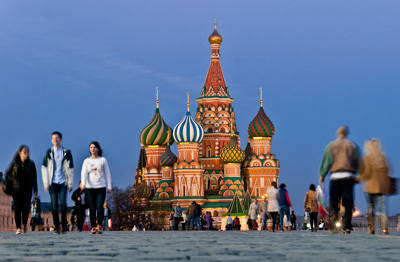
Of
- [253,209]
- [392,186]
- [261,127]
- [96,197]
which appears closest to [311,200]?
[392,186]

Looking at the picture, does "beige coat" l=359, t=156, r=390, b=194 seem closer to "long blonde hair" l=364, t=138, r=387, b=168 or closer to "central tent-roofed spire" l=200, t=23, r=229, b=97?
"long blonde hair" l=364, t=138, r=387, b=168

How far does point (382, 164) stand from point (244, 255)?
23.5 ft

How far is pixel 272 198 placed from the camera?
20094mm

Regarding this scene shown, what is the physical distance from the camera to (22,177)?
47.8ft

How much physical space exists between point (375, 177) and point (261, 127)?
87.7 metres

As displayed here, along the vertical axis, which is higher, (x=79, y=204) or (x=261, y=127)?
(x=261, y=127)

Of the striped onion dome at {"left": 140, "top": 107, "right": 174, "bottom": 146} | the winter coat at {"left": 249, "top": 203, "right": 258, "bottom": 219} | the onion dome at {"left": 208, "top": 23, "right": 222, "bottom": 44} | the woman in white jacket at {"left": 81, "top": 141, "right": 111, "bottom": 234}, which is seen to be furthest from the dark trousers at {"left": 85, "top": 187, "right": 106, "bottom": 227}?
the onion dome at {"left": 208, "top": 23, "right": 222, "bottom": 44}

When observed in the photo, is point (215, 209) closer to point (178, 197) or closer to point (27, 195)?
point (178, 197)

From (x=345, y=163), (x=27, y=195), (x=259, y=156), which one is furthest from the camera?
(x=259, y=156)

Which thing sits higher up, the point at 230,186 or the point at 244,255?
the point at 230,186

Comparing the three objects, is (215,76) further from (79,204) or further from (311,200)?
(79,204)

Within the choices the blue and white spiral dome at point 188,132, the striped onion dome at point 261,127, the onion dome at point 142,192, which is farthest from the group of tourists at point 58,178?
the striped onion dome at point 261,127

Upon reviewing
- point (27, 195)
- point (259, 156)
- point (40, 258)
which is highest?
point (259, 156)

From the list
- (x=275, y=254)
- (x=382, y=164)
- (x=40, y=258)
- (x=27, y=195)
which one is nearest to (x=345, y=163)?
(x=382, y=164)
